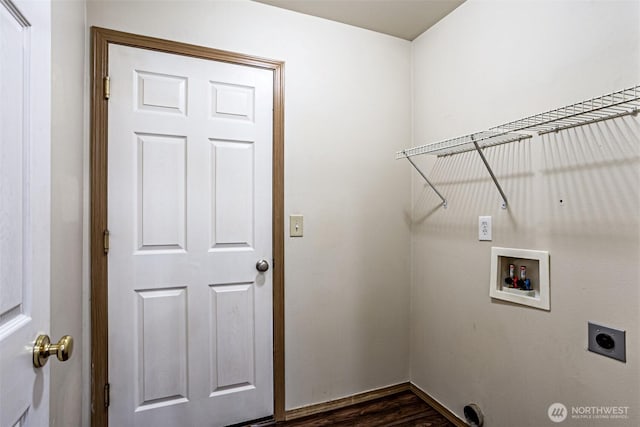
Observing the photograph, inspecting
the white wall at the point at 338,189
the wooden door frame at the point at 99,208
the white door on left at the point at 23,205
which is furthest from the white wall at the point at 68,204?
the white wall at the point at 338,189

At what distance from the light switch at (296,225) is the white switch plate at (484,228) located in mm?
927

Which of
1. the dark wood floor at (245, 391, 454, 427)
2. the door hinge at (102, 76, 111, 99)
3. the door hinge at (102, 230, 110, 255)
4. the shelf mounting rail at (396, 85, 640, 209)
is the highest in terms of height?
the door hinge at (102, 76, 111, 99)

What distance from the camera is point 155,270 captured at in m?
1.67

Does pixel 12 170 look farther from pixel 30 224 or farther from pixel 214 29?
pixel 214 29

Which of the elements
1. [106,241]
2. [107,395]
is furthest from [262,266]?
[107,395]

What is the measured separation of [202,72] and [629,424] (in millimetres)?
2233

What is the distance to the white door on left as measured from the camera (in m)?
0.61

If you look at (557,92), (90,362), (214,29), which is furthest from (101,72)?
(557,92)

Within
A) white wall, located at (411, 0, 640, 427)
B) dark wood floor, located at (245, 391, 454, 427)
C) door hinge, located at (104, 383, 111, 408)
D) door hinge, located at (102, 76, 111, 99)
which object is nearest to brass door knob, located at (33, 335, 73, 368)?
door hinge, located at (104, 383, 111, 408)

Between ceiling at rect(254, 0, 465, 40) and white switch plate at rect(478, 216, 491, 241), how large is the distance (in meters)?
1.16

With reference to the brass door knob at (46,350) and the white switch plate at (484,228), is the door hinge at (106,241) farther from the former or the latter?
the white switch plate at (484,228)

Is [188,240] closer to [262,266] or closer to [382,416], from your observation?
[262,266]

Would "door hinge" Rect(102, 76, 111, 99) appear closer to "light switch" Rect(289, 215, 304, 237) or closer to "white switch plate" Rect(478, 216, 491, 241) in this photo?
"light switch" Rect(289, 215, 304, 237)

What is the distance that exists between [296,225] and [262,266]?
29cm
